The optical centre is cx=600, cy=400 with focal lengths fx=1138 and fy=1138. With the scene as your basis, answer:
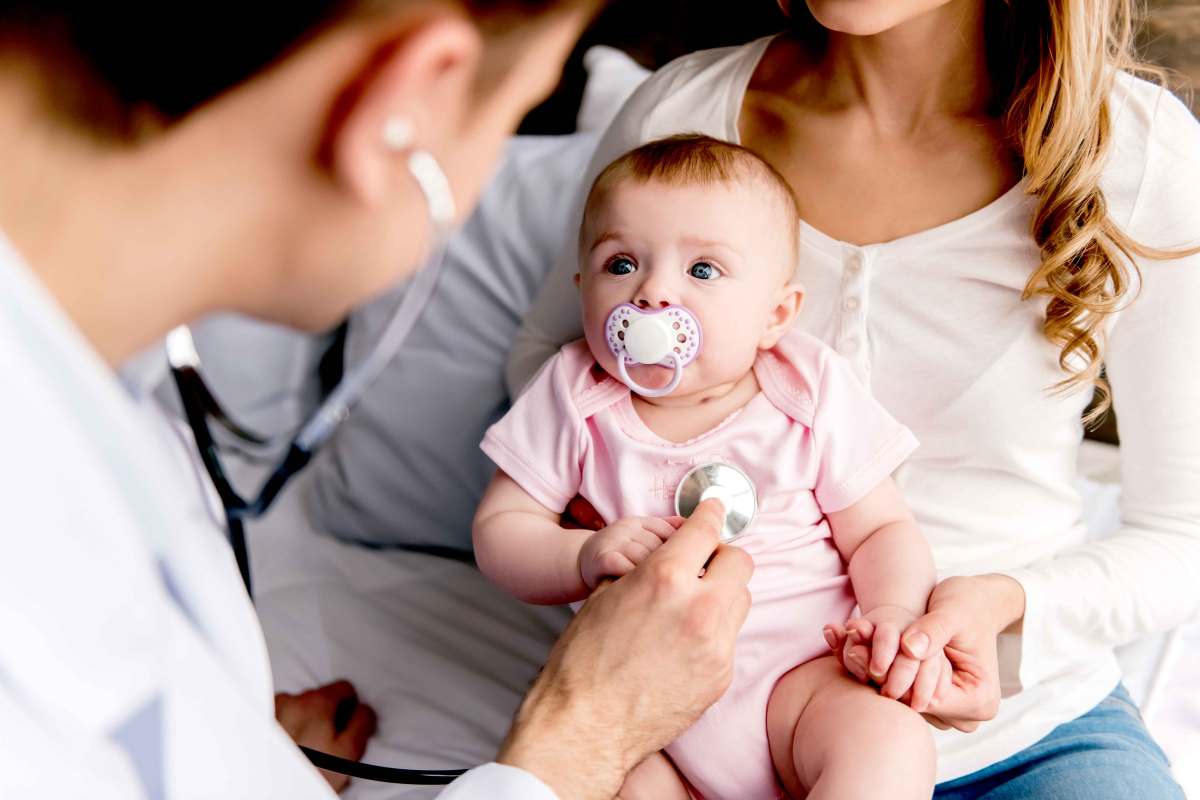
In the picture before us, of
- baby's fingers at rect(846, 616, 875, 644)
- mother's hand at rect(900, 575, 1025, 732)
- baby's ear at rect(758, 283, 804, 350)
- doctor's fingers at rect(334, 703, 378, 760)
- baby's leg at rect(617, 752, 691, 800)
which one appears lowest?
doctor's fingers at rect(334, 703, 378, 760)

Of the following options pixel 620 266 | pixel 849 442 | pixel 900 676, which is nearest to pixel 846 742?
pixel 900 676

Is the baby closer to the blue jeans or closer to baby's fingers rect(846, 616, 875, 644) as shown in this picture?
baby's fingers rect(846, 616, 875, 644)

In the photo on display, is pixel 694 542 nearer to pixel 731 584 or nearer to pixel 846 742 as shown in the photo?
pixel 731 584

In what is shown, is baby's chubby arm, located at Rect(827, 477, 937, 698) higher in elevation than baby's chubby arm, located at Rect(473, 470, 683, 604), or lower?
lower

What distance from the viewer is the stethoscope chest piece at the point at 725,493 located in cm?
112

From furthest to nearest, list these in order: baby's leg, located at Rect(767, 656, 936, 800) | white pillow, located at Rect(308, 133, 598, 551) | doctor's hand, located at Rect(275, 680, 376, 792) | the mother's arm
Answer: white pillow, located at Rect(308, 133, 598, 551) < doctor's hand, located at Rect(275, 680, 376, 792) < the mother's arm < baby's leg, located at Rect(767, 656, 936, 800)

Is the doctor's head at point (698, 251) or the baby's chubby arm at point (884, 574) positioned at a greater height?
the doctor's head at point (698, 251)

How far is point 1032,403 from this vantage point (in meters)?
1.25

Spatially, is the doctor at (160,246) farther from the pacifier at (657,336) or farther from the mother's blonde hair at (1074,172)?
the mother's blonde hair at (1074,172)

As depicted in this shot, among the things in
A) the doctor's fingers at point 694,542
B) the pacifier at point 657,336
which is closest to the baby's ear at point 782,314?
the pacifier at point 657,336

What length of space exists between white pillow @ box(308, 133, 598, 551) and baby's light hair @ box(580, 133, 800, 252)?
536mm

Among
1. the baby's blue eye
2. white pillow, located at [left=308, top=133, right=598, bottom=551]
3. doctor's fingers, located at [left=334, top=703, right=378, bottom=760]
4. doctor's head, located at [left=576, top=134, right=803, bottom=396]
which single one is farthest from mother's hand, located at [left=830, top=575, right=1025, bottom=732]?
white pillow, located at [left=308, top=133, right=598, bottom=551]

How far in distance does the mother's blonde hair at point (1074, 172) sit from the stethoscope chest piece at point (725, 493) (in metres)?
0.37

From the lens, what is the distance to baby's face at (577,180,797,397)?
1.13 metres
